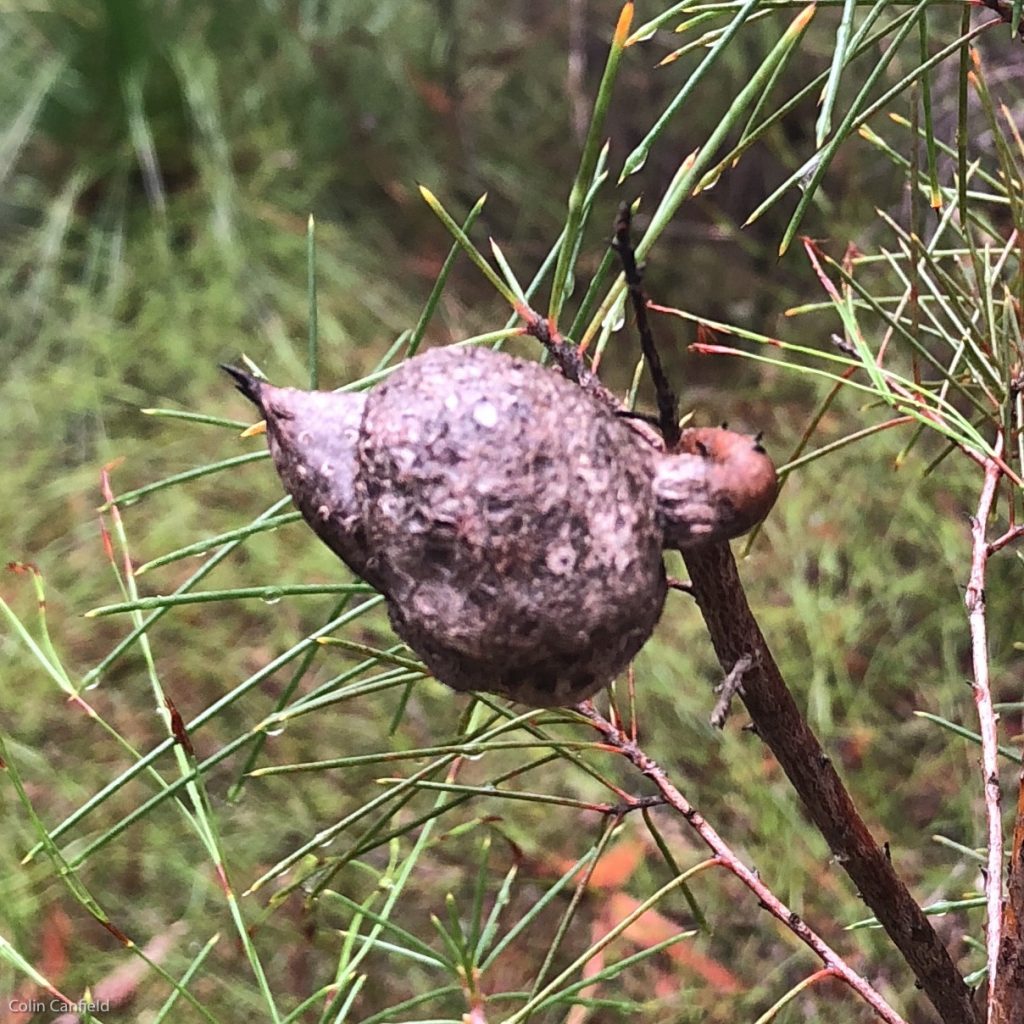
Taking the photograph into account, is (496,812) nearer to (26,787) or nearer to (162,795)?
(26,787)

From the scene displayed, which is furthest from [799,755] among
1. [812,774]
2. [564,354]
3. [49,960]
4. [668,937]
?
[49,960]

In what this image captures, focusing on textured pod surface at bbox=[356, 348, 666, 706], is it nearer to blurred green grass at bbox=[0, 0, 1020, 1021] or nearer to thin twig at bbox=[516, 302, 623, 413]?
thin twig at bbox=[516, 302, 623, 413]

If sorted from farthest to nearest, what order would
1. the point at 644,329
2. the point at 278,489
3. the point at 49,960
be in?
the point at 278,489, the point at 49,960, the point at 644,329

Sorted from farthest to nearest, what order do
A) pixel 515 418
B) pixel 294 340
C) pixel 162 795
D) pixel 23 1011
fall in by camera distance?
pixel 294 340 < pixel 23 1011 < pixel 162 795 < pixel 515 418

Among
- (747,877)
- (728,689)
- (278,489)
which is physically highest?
(728,689)

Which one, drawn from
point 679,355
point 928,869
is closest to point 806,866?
point 928,869

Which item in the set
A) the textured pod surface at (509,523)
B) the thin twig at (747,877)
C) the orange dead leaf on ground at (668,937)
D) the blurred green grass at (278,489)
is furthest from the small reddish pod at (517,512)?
the orange dead leaf on ground at (668,937)

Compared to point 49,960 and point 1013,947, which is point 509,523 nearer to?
point 1013,947
